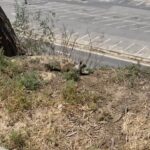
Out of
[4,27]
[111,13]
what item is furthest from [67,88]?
[111,13]

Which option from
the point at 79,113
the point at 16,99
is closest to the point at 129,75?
the point at 79,113

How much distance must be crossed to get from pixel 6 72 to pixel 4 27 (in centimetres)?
189

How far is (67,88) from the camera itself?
21.5 feet

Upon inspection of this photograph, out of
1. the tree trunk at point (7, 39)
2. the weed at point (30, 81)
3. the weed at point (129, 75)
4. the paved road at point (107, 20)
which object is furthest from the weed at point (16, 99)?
the paved road at point (107, 20)

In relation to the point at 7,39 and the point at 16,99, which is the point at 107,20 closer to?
the point at 7,39

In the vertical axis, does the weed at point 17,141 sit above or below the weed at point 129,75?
below

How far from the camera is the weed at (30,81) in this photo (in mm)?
6906

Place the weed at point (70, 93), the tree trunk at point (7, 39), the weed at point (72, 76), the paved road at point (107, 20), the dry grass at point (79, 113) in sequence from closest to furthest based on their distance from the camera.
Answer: the dry grass at point (79, 113)
the weed at point (70, 93)
the weed at point (72, 76)
the tree trunk at point (7, 39)
the paved road at point (107, 20)

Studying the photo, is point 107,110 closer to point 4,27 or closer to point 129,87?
point 129,87

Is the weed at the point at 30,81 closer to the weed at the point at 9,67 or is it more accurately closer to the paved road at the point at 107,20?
the weed at the point at 9,67

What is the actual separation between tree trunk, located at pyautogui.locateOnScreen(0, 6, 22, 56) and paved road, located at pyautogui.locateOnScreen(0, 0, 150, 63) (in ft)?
36.1

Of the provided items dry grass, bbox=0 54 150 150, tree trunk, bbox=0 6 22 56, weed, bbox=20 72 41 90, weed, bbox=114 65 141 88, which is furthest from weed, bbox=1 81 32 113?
tree trunk, bbox=0 6 22 56

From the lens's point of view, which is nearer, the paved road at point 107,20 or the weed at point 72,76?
the weed at point 72,76

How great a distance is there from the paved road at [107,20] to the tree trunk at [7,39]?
11.0 meters
